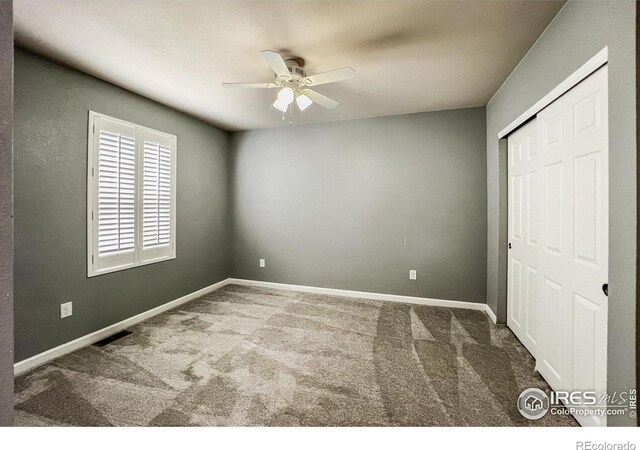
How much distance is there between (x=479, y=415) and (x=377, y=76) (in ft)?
9.36

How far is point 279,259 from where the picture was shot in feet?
14.4

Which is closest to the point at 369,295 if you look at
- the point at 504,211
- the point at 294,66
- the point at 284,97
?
the point at 504,211

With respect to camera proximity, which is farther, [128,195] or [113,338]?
[128,195]

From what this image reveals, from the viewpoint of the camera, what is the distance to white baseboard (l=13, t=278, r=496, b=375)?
88.4 inches

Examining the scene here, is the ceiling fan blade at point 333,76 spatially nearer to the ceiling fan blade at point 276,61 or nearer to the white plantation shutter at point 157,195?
the ceiling fan blade at point 276,61

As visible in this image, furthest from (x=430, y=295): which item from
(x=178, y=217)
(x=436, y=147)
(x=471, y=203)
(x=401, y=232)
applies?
(x=178, y=217)

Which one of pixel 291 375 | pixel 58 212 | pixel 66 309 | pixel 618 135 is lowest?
pixel 291 375

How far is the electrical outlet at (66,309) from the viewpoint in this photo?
2.40 metres

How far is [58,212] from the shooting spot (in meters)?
2.37

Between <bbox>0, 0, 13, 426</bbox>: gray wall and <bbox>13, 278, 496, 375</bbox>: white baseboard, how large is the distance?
2.35m

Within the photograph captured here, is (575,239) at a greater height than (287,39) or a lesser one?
lesser

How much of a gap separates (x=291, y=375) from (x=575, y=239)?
2.18m

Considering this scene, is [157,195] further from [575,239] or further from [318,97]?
[575,239]
